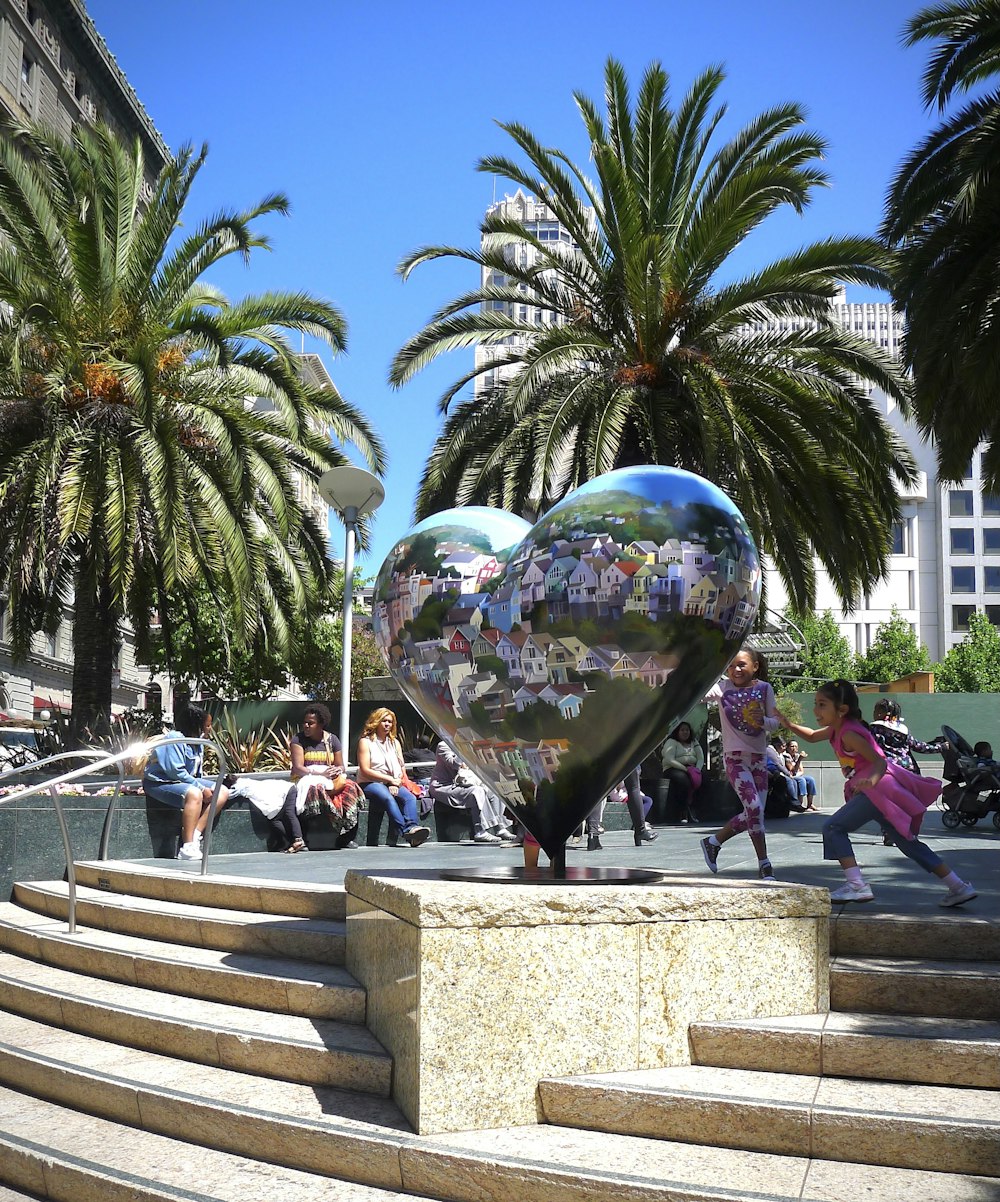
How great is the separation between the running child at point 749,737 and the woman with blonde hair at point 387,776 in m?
4.58

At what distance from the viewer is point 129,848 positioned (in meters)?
9.95

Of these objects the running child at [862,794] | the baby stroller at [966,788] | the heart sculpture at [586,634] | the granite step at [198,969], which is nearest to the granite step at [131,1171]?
the granite step at [198,969]

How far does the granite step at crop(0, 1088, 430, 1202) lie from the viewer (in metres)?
4.30

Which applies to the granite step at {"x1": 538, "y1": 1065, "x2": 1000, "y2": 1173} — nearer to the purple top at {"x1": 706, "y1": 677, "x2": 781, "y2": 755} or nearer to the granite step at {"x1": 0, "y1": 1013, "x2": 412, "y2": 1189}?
the granite step at {"x1": 0, "y1": 1013, "x2": 412, "y2": 1189}

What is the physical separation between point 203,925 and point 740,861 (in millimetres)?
4412

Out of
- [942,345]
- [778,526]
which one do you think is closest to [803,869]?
[942,345]

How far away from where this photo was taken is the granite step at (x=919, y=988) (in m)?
4.82

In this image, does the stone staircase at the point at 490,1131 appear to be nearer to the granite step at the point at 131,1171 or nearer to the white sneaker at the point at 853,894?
the granite step at the point at 131,1171

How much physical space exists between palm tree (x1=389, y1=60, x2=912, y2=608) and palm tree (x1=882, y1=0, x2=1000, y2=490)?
126 centimetres

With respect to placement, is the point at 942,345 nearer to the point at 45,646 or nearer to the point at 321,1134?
the point at 321,1134

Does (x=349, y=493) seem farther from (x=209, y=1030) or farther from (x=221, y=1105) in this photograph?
(x=221, y=1105)

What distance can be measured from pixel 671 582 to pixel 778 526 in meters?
10.8

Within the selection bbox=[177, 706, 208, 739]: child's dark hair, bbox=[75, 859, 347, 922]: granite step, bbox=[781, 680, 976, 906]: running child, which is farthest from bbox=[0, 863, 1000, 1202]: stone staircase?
bbox=[177, 706, 208, 739]: child's dark hair

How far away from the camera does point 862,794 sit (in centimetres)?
655
